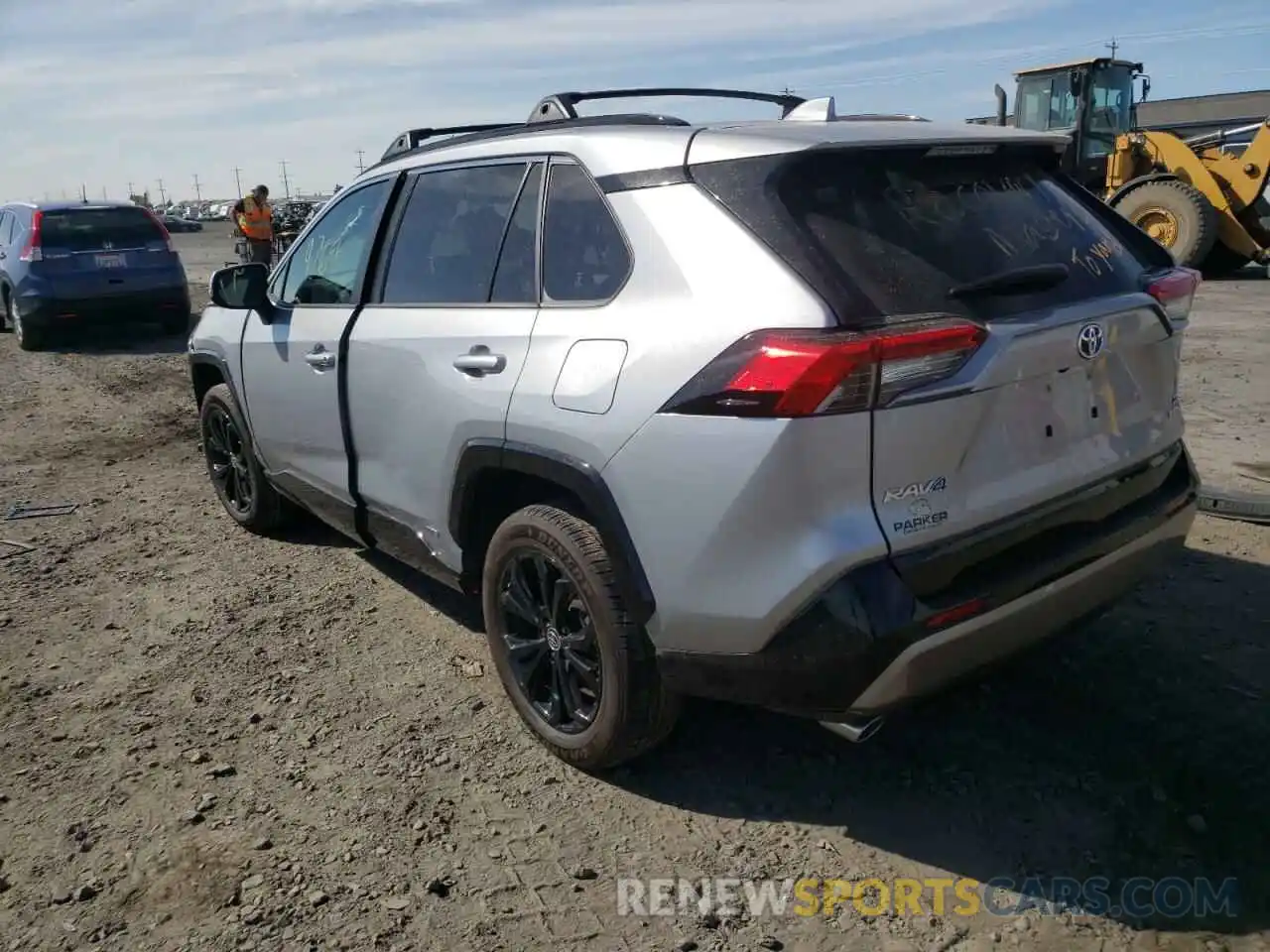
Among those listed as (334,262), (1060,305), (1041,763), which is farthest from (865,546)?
(334,262)

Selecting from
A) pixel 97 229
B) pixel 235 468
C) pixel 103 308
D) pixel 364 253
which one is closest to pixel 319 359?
pixel 364 253

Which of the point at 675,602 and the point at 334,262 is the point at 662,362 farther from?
the point at 334,262

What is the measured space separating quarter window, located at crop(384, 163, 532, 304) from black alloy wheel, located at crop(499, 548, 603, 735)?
90 cm

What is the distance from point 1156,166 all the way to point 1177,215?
1.57 m

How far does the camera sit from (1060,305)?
8.73 feet

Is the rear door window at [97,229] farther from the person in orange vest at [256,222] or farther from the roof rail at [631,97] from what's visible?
the roof rail at [631,97]

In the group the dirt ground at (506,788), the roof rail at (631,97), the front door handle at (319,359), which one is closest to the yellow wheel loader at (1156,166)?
the roof rail at (631,97)

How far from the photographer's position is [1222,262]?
15031mm

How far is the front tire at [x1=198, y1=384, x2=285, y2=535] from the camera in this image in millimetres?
5113

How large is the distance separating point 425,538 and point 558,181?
1.30 metres

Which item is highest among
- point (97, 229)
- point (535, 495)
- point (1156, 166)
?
point (1156, 166)

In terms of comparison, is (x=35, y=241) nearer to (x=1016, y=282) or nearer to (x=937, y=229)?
(x=937, y=229)

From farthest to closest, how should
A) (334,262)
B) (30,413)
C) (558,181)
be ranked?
1. (30,413)
2. (334,262)
3. (558,181)

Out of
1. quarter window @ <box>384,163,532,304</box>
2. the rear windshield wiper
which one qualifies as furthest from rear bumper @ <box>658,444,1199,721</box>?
quarter window @ <box>384,163,532,304</box>
